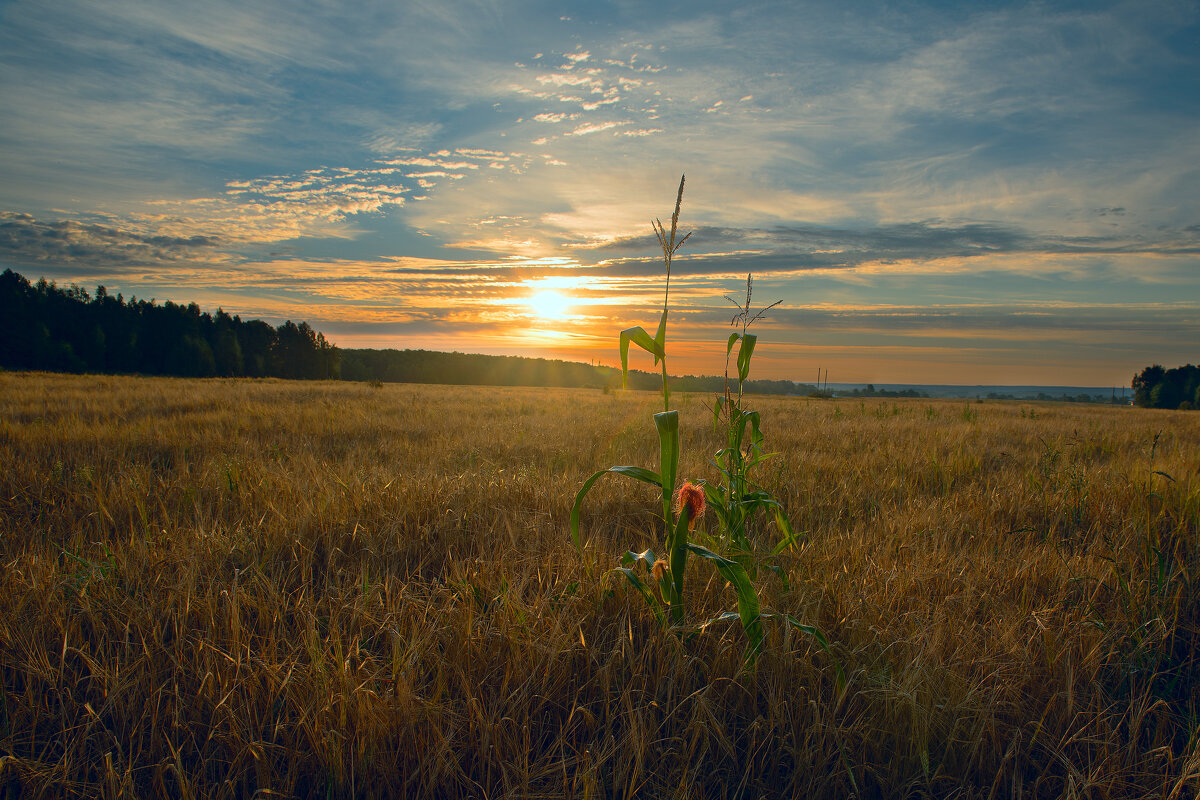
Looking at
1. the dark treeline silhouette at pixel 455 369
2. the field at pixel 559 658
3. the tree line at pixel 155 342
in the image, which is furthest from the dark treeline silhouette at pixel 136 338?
the field at pixel 559 658

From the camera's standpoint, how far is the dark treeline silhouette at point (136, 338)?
5897 cm

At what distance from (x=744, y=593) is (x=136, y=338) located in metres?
90.3

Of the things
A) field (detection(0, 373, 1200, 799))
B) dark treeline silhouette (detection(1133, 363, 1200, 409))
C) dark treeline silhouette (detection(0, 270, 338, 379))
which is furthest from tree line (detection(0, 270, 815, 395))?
dark treeline silhouette (detection(1133, 363, 1200, 409))

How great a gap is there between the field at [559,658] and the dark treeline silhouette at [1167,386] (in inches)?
4313

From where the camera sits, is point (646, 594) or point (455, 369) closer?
point (646, 594)

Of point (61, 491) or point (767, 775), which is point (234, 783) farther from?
point (61, 491)

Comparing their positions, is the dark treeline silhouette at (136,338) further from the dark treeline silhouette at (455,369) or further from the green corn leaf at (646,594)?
the green corn leaf at (646,594)

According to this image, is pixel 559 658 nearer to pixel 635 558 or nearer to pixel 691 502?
pixel 635 558

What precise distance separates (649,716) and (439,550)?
167cm

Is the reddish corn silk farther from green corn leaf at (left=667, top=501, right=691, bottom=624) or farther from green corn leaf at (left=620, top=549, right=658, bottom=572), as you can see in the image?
green corn leaf at (left=620, top=549, right=658, bottom=572)

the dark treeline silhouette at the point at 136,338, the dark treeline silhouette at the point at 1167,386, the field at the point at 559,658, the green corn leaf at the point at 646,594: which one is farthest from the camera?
the dark treeline silhouette at the point at 1167,386

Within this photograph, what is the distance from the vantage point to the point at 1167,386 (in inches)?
3189

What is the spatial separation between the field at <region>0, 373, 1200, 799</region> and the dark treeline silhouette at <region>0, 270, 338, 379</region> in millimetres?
76676

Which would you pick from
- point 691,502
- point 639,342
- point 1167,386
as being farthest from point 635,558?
point 1167,386
